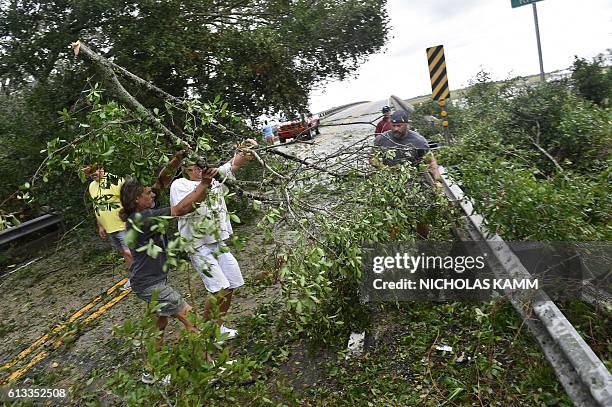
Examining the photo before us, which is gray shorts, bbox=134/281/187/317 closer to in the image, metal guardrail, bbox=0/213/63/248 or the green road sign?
metal guardrail, bbox=0/213/63/248

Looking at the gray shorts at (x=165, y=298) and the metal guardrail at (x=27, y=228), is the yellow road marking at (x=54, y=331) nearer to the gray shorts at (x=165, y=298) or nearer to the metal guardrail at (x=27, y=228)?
the gray shorts at (x=165, y=298)

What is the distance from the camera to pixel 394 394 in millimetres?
3219

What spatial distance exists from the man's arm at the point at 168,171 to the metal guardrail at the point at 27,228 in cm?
617

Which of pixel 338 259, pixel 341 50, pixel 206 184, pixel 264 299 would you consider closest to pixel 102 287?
pixel 264 299

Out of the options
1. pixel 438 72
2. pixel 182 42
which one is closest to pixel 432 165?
pixel 182 42

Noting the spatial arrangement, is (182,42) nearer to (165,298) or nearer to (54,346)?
(54,346)

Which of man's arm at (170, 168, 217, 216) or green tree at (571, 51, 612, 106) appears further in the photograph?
green tree at (571, 51, 612, 106)

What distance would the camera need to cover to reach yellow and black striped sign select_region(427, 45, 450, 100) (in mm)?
11117

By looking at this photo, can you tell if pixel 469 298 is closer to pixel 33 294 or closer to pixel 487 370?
pixel 487 370

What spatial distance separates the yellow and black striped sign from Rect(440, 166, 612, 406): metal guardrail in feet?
28.2

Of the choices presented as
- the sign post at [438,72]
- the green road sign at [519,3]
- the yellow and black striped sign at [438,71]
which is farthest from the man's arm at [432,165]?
the green road sign at [519,3]

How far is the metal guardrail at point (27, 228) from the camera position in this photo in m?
9.40

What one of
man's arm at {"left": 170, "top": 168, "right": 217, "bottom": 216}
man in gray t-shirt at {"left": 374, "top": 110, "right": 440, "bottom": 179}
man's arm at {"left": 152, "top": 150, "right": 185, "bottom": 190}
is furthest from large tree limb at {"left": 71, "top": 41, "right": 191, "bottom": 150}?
man in gray t-shirt at {"left": 374, "top": 110, "right": 440, "bottom": 179}

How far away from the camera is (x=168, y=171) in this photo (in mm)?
4000
